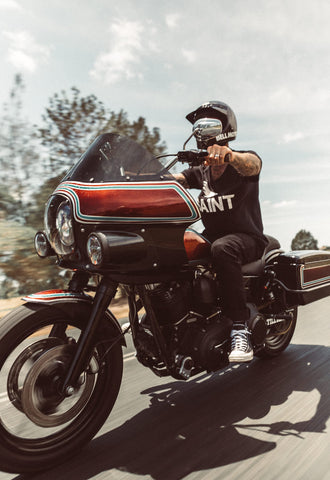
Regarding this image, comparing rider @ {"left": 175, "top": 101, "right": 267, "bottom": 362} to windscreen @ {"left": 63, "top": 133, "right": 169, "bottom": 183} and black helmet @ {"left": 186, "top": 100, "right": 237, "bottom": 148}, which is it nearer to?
black helmet @ {"left": 186, "top": 100, "right": 237, "bottom": 148}

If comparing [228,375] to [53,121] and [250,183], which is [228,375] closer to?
[250,183]

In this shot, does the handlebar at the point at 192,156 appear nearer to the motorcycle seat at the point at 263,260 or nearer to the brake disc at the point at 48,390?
the motorcycle seat at the point at 263,260

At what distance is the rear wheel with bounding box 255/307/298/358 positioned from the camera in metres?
3.55

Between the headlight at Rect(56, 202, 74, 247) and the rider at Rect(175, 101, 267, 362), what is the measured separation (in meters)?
0.97

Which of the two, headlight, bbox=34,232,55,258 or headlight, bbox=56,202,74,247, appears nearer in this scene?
headlight, bbox=56,202,74,247

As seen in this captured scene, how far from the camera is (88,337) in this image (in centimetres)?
228

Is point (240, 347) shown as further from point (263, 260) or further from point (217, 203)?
point (217, 203)

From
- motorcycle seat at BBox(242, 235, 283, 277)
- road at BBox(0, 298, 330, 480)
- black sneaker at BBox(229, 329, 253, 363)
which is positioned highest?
motorcycle seat at BBox(242, 235, 283, 277)

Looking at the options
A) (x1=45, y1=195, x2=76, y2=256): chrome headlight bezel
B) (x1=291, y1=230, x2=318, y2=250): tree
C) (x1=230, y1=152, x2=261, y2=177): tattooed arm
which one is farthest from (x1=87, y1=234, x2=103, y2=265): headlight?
(x1=291, y1=230, x2=318, y2=250): tree

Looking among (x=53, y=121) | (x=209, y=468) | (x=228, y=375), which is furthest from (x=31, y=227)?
(x=209, y=468)

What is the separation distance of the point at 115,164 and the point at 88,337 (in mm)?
1054

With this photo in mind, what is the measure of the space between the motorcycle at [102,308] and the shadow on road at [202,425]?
A: 0.20 m

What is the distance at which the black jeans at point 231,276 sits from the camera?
280cm

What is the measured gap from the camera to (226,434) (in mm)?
2539
